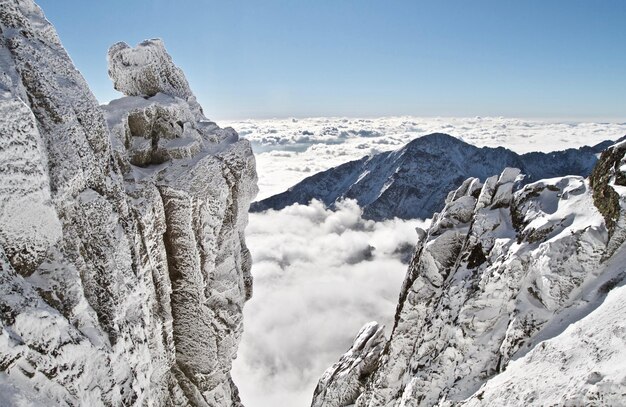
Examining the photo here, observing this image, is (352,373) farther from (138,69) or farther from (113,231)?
(138,69)

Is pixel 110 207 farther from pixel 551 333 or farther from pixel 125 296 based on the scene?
pixel 551 333

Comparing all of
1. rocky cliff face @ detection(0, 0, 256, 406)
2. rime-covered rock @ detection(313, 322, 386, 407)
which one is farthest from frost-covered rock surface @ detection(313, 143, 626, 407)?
rocky cliff face @ detection(0, 0, 256, 406)

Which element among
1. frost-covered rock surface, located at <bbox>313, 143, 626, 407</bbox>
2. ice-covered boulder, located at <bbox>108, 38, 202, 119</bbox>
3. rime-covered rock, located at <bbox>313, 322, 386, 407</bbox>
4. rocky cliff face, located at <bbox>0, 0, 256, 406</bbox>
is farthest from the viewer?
rime-covered rock, located at <bbox>313, 322, 386, 407</bbox>

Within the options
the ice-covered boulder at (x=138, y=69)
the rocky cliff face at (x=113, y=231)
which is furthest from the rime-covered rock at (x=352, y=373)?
the ice-covered boulder at (x=138, y=69)

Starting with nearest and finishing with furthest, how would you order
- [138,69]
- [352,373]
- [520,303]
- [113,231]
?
1. [113,231]
2. [520,303]
3. [138,69]
4. [352,373]

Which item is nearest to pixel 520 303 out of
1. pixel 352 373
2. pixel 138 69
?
pixel 352 373

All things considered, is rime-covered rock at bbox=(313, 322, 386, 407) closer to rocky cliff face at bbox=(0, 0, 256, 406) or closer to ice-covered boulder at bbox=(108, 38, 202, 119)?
rocky cliff face at bbox=(0, 0, 256, 406)
